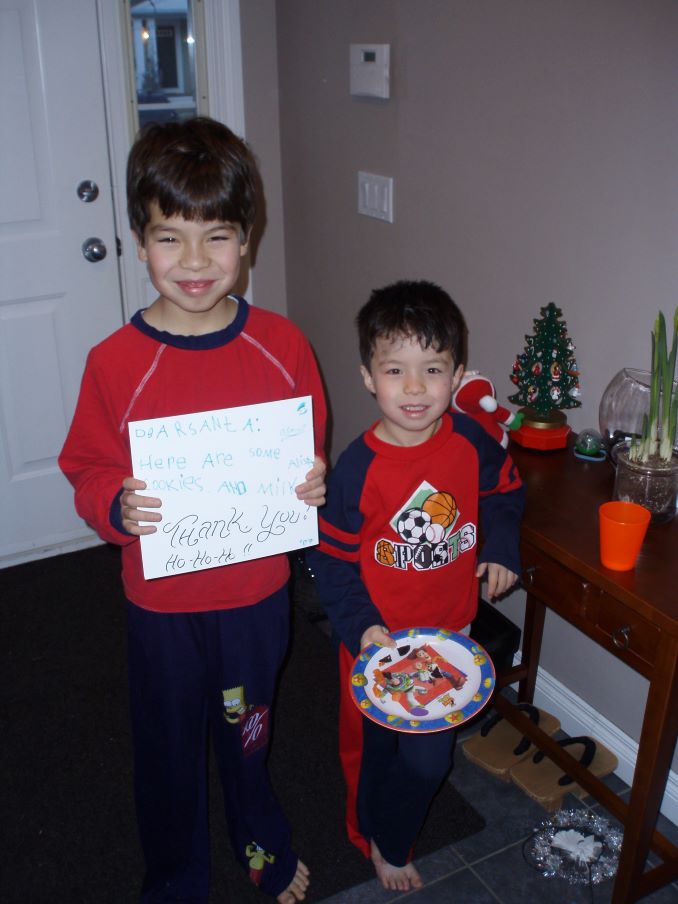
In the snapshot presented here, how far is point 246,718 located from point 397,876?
56cm

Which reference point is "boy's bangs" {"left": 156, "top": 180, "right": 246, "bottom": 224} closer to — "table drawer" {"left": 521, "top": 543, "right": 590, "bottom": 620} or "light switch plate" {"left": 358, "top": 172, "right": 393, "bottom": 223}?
"table drawer" {"left": 521, "top": 543, "right": 590, "bottom": 620}

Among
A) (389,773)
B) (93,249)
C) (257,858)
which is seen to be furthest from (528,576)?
(93,249)

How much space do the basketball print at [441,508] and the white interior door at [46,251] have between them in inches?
70.8

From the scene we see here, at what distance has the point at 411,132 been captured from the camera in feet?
7.79

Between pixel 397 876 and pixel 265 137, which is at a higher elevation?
pixel 265 137

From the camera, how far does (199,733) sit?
1600 millimetres

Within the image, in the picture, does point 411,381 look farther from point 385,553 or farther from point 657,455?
point 657,455

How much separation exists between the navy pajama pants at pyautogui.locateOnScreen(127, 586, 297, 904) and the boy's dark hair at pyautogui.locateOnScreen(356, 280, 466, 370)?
1.66 feet

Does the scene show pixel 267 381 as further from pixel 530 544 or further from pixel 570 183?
pixel 570 183

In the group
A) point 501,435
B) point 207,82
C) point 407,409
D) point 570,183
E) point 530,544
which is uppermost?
point 207,82

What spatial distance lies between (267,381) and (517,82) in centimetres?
105

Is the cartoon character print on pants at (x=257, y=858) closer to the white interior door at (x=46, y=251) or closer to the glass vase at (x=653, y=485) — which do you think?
the glass vase at (x=653, y=485)

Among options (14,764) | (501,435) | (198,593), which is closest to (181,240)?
(198,593)

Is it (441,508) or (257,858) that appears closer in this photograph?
(441,508)
